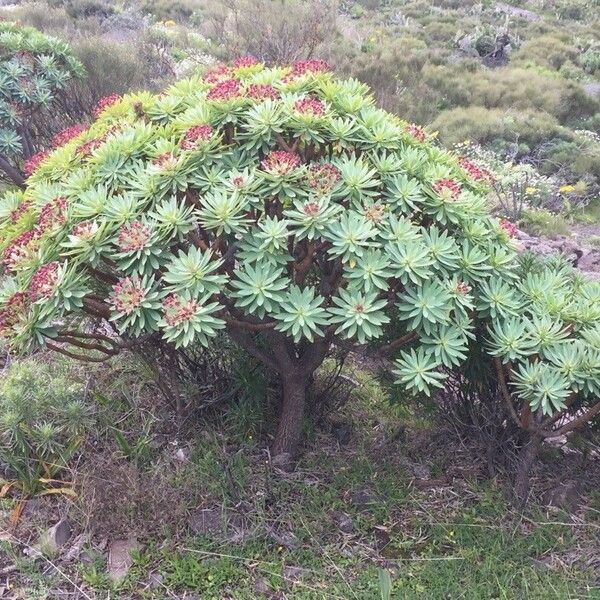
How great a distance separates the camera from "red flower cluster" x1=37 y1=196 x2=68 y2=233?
2.46 m

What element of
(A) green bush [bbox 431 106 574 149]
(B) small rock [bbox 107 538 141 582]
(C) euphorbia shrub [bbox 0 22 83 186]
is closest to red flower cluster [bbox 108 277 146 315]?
(B) small rock [bbox 107 538 141 582]

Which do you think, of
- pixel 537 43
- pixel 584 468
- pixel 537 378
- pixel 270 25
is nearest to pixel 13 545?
pixel 537 378

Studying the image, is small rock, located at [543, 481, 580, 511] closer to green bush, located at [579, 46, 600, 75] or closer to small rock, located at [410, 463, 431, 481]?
small rock, located at [410, 463, 431, 481]

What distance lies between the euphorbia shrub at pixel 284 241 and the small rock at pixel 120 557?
3.03 feet

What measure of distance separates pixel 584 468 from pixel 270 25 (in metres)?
10.1

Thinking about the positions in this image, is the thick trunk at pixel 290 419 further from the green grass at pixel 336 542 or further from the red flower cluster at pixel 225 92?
the red flower cluster at pixel 225 92

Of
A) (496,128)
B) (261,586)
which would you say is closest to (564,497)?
(261,586)

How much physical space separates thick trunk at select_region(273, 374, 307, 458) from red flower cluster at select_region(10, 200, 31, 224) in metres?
1.40

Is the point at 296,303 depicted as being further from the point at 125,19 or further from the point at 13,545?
the point at 125,19

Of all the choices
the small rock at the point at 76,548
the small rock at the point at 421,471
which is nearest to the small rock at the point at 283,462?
the small rock at the point at 421,471

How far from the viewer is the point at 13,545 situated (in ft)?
9.70

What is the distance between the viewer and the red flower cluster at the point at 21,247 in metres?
2.46

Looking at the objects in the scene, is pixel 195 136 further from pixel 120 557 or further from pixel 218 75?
pixel 120 557

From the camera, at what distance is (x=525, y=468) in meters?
3.03
